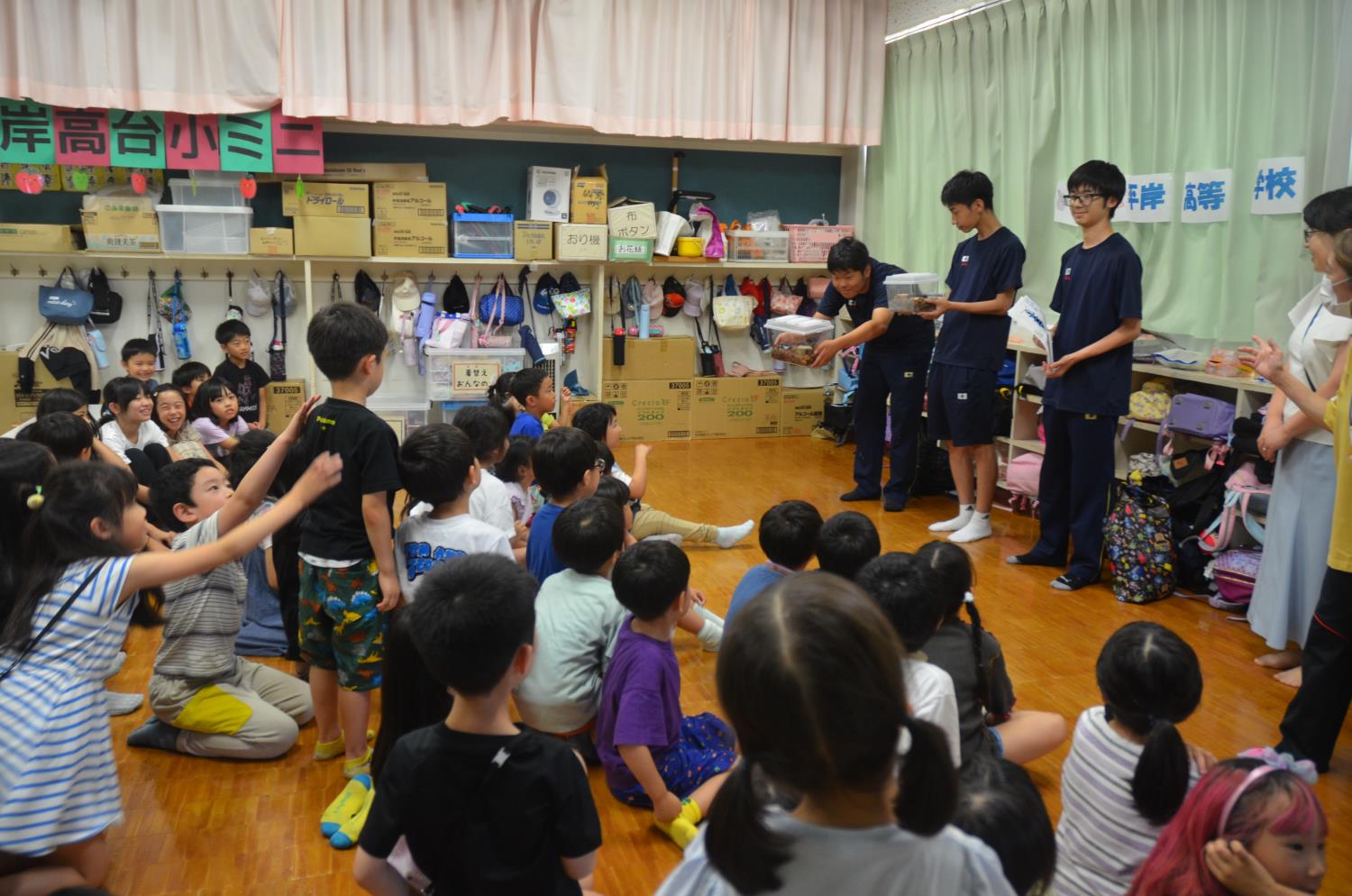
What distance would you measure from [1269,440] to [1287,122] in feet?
5.28

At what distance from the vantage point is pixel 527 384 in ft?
12.7

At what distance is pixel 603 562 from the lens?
2.37 metres

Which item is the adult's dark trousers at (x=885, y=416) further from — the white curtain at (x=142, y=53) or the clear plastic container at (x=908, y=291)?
the white curtain at (x=142, y=53)

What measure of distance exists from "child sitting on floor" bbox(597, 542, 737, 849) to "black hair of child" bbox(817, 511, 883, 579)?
40cm

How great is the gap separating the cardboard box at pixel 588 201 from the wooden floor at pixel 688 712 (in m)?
2.30

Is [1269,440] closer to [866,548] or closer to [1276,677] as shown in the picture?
[1276,677]

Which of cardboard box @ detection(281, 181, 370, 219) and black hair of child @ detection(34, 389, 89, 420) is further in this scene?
cardboard box @ detection(281, 181, 370, 219)

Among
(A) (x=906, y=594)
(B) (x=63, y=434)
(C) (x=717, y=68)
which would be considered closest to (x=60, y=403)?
(B) (x=63, y=434)

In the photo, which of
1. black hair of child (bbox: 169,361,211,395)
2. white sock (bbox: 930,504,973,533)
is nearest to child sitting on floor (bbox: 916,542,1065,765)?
white sock (bbox: 930,504,973,533)

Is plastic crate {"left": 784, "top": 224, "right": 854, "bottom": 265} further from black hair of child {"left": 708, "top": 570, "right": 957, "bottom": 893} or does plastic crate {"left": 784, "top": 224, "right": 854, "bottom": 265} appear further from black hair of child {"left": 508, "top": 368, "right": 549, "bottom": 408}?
black hair of child {"left": 708, "top": 570, "right": 957, "bottom": 893}

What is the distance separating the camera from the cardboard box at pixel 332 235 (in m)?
5.71

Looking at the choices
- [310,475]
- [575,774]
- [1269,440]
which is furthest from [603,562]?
[1269,440]

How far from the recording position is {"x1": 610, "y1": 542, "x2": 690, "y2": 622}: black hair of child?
2.09 metres

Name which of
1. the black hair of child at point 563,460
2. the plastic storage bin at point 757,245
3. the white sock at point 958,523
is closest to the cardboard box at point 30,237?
the plastic storage bin at point 757,245
